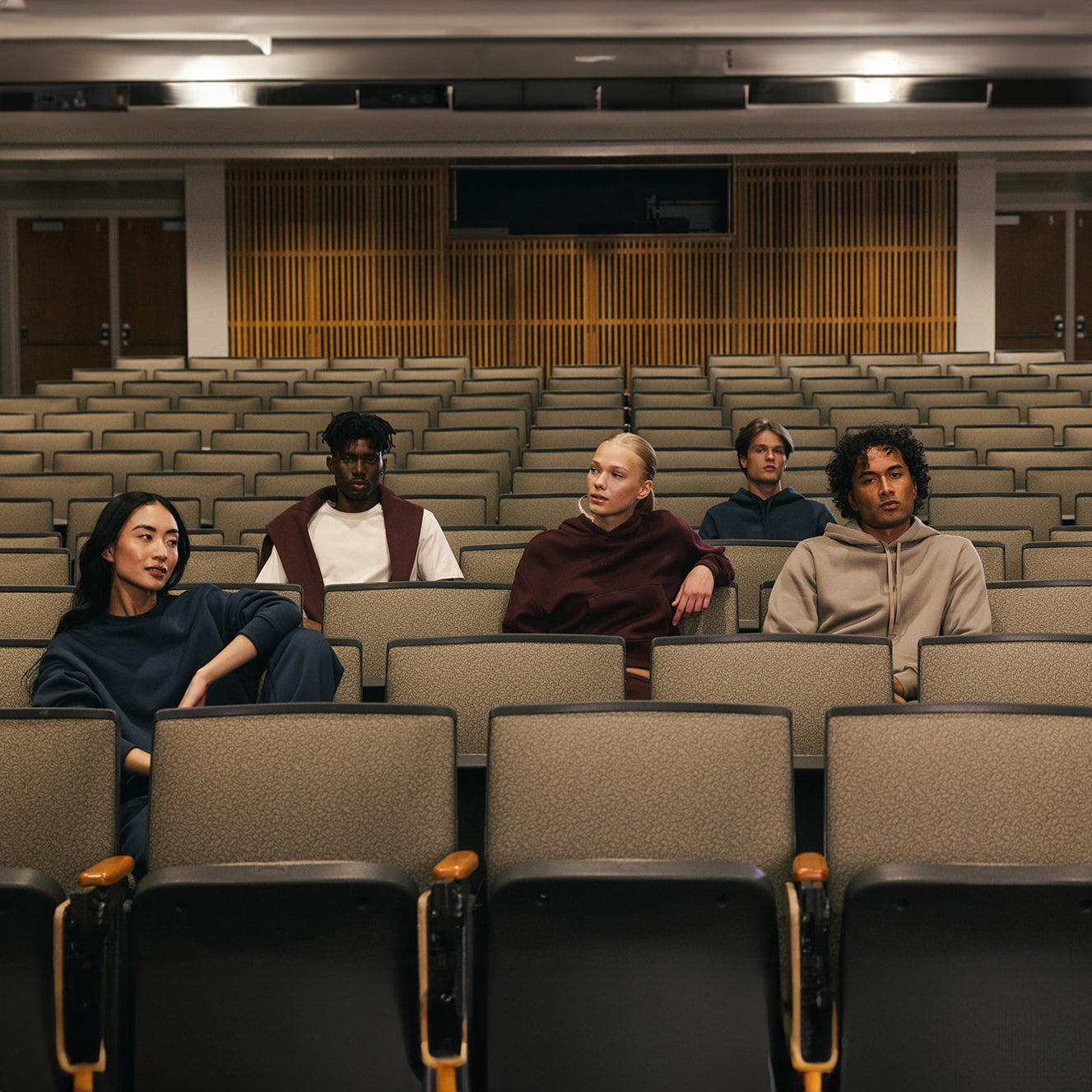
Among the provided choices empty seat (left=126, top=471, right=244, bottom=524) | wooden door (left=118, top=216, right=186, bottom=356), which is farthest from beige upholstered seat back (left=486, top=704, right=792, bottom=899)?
wooden door (left=118, top=216, right=186, bottom=356)

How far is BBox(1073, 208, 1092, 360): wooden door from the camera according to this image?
1104cm

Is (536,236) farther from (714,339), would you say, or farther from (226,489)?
(226,489)

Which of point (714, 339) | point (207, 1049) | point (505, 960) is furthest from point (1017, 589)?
point (714, 339)

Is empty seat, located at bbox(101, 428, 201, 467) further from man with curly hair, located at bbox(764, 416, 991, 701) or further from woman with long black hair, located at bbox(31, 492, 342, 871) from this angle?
man with curly hair, located at bbox(764, 416, 991, 701)

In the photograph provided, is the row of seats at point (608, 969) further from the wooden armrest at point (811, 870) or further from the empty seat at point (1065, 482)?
the empty seat at point (1065, 482)

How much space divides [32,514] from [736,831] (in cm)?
334

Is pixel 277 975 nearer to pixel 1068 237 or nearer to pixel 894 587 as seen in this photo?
pixel 894 587

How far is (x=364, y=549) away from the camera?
11.5ft

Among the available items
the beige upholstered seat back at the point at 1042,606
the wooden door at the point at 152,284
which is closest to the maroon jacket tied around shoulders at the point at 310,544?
the beige upholstered seat back at the point at 1042,606

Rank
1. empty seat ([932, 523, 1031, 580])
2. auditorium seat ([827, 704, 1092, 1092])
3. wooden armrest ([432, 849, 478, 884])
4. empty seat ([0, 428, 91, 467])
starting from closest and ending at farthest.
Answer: auditorium seat ([827, 704, 1092, 1092]) < wooden armrest ([432, 849, 478, 884]) < empty seat ([932, 523, 1031, 580]) < empty seat ([0, 428, 91, 467])

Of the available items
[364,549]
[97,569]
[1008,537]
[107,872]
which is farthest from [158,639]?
[1008,537]

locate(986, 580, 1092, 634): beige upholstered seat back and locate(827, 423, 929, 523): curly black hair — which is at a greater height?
locate(827, 423, 929, 523): curly black hair

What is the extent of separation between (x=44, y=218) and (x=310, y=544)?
9106mm

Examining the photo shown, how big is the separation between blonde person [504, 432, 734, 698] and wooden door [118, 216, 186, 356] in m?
8.93
